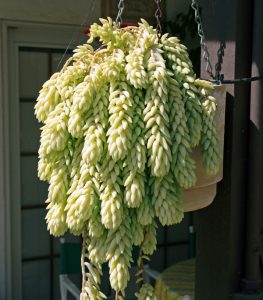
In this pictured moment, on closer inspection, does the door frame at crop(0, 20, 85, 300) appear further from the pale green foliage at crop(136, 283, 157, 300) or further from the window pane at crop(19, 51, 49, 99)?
the pale green foliage at crop(136, 283, 157, 300)

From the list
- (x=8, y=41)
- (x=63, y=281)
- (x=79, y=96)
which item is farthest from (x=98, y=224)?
(x=8, y=41)

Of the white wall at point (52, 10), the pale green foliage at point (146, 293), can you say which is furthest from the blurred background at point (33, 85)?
the pale green foliage at point (146, 293)

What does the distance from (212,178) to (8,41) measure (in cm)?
243

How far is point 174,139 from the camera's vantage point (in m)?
1.00

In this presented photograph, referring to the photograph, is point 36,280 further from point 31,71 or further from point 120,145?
point 120,145

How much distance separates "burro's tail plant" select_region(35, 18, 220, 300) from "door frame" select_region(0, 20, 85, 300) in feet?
7.35

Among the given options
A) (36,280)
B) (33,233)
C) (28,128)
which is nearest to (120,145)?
(28,128)

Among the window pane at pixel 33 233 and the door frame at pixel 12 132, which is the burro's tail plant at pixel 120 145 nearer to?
the door frame at pixel 12 132

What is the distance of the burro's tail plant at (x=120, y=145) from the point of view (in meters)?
0.97

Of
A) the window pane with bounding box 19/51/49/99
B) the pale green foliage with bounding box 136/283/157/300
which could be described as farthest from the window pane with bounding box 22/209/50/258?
the pale green foliage with bounding box 136/283/157/300

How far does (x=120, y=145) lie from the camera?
37.3 inches

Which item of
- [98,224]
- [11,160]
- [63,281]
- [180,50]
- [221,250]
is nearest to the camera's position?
[98,224]

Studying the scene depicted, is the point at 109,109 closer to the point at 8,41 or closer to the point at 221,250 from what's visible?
the point at 221,250

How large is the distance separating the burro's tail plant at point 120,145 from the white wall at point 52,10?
221 cm
